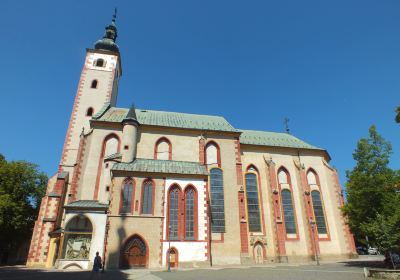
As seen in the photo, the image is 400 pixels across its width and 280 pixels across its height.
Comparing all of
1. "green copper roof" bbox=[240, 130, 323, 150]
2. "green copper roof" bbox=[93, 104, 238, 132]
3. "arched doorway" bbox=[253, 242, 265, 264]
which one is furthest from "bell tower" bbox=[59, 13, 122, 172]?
"arched doorway" bbox=[253, 242, 265, 264]

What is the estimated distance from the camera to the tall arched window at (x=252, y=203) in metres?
29.5

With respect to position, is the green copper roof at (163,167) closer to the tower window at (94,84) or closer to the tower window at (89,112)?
the tower window at (89,112)

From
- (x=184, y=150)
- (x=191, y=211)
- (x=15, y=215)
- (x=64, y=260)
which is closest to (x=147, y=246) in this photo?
(x=191, y=211)

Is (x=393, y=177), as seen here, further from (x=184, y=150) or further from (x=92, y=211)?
(x=92, y=211)

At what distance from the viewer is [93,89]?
34938 mm

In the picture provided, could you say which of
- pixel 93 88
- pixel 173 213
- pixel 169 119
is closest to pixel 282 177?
pixel 173 213

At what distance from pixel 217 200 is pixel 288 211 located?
971cm

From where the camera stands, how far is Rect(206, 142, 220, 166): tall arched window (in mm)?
30422

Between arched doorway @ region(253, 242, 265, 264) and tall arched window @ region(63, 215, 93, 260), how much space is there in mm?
16711

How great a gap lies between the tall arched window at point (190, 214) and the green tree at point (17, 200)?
20725mm

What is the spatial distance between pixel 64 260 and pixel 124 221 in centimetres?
539

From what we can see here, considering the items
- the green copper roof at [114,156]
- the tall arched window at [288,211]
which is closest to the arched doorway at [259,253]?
the tall arched window at [288,211]

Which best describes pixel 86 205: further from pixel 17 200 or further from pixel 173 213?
pixel 17 200

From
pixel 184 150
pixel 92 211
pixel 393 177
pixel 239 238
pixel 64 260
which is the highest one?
pixel 184 150
